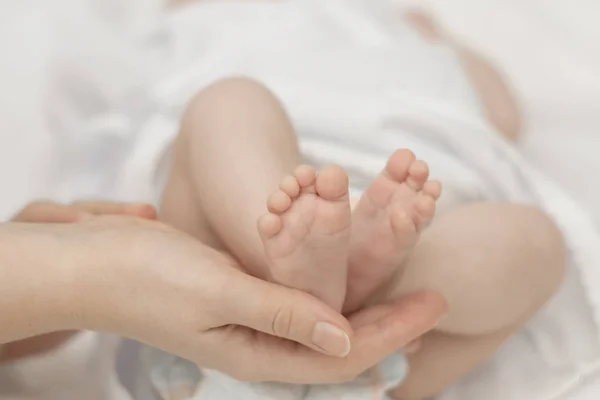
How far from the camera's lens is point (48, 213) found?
688mm

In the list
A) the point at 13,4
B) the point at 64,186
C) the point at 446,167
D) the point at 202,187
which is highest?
the point at 446,167

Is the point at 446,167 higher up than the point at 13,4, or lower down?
higher up

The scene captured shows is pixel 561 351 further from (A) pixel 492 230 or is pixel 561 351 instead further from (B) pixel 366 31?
(B) pixel 366 31

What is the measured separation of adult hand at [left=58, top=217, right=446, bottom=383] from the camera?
0.52 m

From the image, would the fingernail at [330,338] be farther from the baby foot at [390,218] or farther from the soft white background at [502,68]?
the soft white background at [502,68]

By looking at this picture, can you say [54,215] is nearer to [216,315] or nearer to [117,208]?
[117,208]

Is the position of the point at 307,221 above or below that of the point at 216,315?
above

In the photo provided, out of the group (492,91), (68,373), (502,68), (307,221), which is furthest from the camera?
(502,68)

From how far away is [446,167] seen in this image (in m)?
0.83

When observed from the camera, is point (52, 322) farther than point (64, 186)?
No

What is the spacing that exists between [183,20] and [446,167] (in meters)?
0.45

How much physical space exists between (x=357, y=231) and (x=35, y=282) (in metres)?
0.26

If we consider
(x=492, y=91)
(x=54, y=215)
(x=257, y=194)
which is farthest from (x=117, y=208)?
(x=492, y=91)

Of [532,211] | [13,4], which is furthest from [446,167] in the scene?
[13,4]
